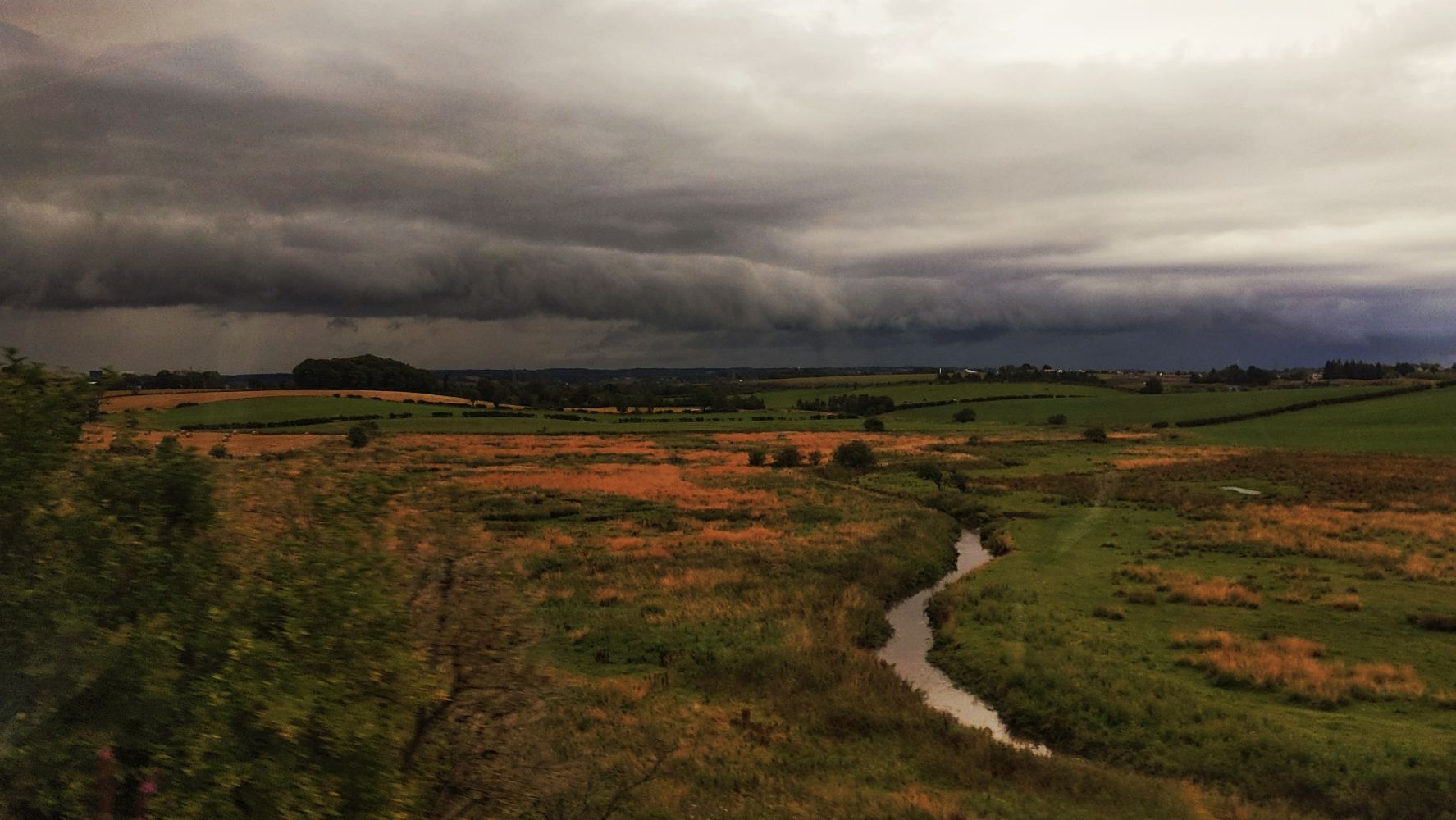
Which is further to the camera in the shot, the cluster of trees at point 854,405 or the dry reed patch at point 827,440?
the cluster of trees at point 854,405

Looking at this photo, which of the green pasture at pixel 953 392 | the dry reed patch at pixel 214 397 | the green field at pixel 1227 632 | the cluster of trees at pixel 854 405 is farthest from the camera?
the green pasture at pixel 953 392

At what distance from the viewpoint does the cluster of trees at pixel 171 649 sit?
7.44 metres

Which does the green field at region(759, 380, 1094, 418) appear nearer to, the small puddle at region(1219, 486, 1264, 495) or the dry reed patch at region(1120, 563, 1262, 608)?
the small puddle at region(1219, 486, 1264, 495)

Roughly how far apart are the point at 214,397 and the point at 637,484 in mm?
27800

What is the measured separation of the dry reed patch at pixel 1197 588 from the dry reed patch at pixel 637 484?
21632 millimetres

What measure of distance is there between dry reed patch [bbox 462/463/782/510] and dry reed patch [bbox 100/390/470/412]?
1698 cm

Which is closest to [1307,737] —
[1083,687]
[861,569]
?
[1083,687]

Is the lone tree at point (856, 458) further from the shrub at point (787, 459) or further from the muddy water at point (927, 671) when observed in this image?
the muddy water at point (927, 671)

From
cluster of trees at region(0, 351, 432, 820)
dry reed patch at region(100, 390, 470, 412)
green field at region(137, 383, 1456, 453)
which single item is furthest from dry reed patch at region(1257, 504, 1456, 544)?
dry reed patch at region(100, 390, 470, 412)

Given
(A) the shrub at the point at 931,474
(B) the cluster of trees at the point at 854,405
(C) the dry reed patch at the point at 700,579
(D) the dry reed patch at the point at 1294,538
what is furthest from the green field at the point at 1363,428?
(C) the dry reed patch at the point at 700,579

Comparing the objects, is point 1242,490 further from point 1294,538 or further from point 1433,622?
point 1433,622

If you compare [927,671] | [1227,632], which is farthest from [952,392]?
[927,671]

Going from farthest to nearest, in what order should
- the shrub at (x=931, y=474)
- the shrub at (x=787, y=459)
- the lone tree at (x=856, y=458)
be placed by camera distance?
1. the shrub at (x=787, y=459)
2. the lone tree at (x=856, y=458)
3. the shrub at (x=931, y=474)

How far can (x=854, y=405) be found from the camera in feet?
533
